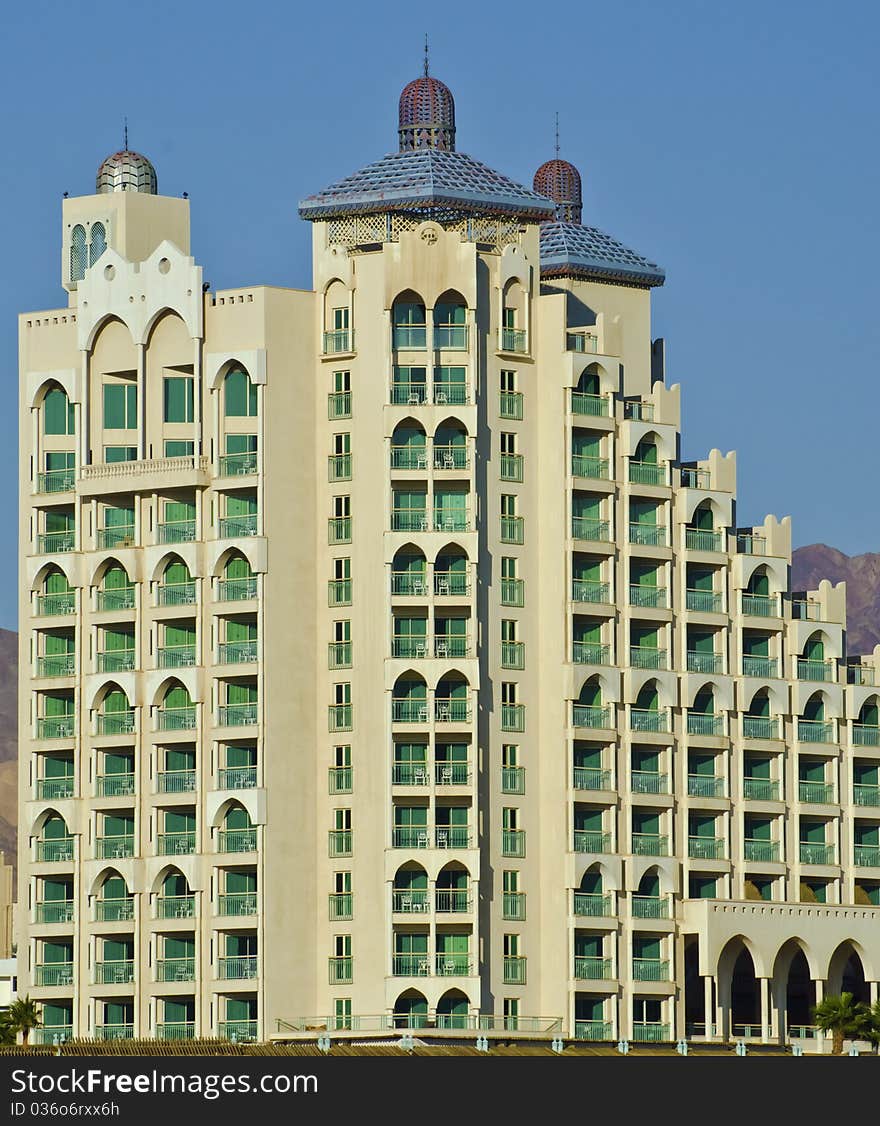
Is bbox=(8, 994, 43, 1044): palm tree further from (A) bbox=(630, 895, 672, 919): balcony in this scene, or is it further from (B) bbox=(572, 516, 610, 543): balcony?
(B) bbox=(572, 516, 610, 543): balcony

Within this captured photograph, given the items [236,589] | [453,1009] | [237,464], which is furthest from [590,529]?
[453,1009]

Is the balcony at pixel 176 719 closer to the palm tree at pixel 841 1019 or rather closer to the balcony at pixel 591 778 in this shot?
the balcony at pixel 591 778

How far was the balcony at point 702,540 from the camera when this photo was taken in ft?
496

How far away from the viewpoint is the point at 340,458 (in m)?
145

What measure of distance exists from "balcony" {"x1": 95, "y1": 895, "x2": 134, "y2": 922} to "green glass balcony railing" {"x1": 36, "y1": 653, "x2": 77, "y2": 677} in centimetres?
974

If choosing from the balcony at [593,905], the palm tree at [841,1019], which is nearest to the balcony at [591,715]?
the balcony at [593,905]

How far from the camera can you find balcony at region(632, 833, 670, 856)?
14750 cm

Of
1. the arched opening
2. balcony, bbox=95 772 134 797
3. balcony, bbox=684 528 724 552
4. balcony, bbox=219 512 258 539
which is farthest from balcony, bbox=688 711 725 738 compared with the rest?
balcony, bbox=95 772 134 797

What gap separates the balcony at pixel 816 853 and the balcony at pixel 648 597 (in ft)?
41.2

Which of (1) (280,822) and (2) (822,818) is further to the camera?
(2) (822,818)

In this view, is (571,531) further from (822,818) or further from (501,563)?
(822,818)

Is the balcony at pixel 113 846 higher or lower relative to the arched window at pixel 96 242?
lower
